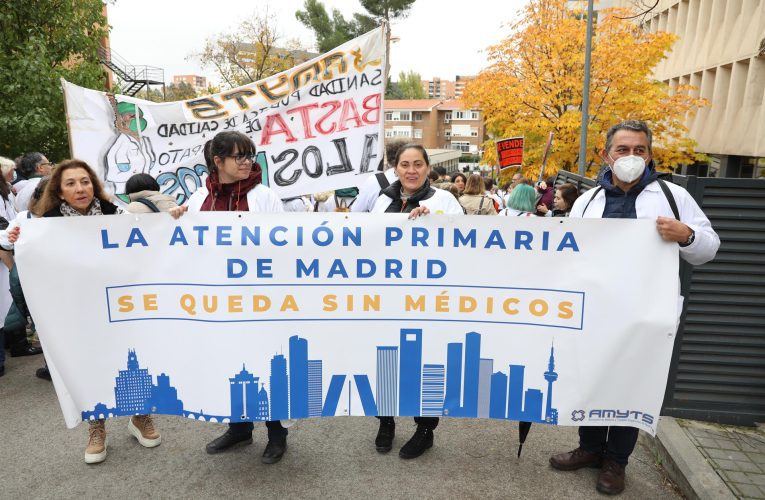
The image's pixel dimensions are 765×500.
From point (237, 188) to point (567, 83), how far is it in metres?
14.3

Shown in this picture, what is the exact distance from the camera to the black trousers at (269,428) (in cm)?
363

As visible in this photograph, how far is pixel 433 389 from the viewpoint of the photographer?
323 centimetres

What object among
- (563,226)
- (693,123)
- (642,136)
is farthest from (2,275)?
(693,123)

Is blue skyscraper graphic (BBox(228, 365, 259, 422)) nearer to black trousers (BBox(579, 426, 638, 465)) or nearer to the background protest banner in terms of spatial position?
black trousers (BBox(579, 426, 638, 465))

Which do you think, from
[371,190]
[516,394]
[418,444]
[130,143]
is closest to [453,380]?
[516,394]

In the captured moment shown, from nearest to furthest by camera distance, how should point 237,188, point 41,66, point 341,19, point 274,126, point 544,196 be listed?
point 237,188
point 274,126
point 544,196
point 41,66
point 341,19

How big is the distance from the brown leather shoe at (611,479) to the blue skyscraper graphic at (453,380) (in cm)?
98

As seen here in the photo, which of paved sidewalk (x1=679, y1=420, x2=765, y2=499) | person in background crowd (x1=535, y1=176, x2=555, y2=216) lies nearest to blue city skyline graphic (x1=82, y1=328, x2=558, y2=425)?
paved sidewalk (x1=679, y1=420, x2=765, y2=499)

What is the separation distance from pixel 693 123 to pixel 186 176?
22.9 m

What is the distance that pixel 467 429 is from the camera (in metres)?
4.12

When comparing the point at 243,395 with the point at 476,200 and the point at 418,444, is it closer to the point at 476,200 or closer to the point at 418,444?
the point at 418,444

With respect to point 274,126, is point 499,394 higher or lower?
lower

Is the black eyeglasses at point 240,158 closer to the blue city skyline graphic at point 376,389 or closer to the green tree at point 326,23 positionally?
the blue city skyline graphic at point 376,389

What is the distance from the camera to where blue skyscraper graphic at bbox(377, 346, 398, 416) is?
10.5ft
